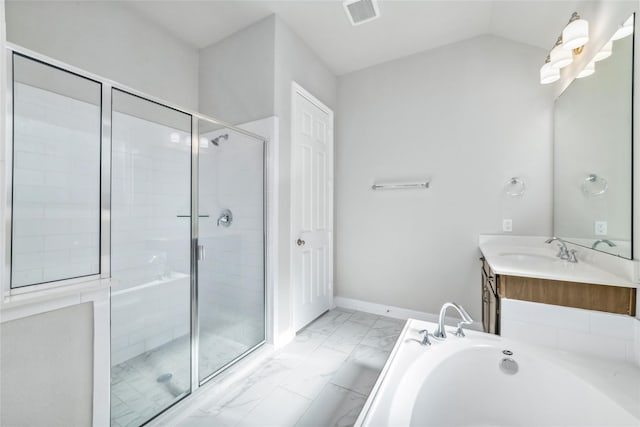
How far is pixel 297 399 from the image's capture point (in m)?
1.59

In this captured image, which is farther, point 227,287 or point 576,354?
point 227,287

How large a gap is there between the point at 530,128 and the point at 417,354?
2132 millimetres

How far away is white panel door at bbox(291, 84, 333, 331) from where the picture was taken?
2.38m

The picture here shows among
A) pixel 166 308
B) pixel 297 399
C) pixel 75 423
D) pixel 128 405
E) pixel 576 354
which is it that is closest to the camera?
pixel 75 423

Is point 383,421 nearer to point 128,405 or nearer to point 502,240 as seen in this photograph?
point 128,405

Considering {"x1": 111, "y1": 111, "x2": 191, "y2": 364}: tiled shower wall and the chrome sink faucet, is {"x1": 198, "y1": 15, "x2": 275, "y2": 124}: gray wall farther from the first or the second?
the chrome sink faucet

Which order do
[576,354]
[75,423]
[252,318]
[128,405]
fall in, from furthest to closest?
[252,318] < [128,405] < [576,354] < [75,423]

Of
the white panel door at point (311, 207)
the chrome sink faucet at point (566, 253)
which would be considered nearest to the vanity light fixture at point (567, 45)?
the chrome sink faucet at point (566, 253)

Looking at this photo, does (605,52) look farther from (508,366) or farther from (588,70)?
(508,366)

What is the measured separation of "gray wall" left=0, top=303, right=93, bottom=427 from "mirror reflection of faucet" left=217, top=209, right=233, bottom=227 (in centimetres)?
102

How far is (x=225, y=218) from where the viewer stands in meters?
2.12

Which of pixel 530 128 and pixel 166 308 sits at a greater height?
pixel 530 128

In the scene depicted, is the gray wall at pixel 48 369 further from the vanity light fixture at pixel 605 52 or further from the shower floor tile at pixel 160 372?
the vanity light fixture at pixel 605 52

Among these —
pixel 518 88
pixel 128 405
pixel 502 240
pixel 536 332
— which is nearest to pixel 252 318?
pixel 128 405
